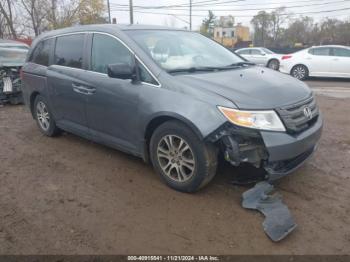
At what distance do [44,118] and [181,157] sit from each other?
3175 mm

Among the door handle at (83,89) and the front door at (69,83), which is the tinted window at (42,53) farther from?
the door handle at (83,89)

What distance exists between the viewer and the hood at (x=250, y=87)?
11.1ft

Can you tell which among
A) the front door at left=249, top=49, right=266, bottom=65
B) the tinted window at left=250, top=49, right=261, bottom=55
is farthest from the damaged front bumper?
the tinted window at left=250, top=49, right=261, bottom=55

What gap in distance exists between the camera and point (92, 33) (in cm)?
462

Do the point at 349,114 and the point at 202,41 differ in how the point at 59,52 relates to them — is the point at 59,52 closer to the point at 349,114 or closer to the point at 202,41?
the point at 202,41

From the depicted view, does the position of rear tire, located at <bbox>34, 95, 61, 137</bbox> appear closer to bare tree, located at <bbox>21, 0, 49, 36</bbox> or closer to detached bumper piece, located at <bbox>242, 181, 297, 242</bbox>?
detached bumper piece, located at <bbox>242, 181, 297, 242</bbox>

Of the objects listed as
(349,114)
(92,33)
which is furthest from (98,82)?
(349,114)

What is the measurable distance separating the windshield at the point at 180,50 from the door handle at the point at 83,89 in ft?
2.81

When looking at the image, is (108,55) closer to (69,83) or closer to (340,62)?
(69,83)

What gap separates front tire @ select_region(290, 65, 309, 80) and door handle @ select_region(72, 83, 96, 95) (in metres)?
12.5

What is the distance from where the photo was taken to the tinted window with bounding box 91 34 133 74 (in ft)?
13.6

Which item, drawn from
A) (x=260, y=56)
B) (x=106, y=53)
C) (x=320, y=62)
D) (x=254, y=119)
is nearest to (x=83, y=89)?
(x=106, y=53)

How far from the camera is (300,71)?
15266 mm

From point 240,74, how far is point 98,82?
5.71ft
